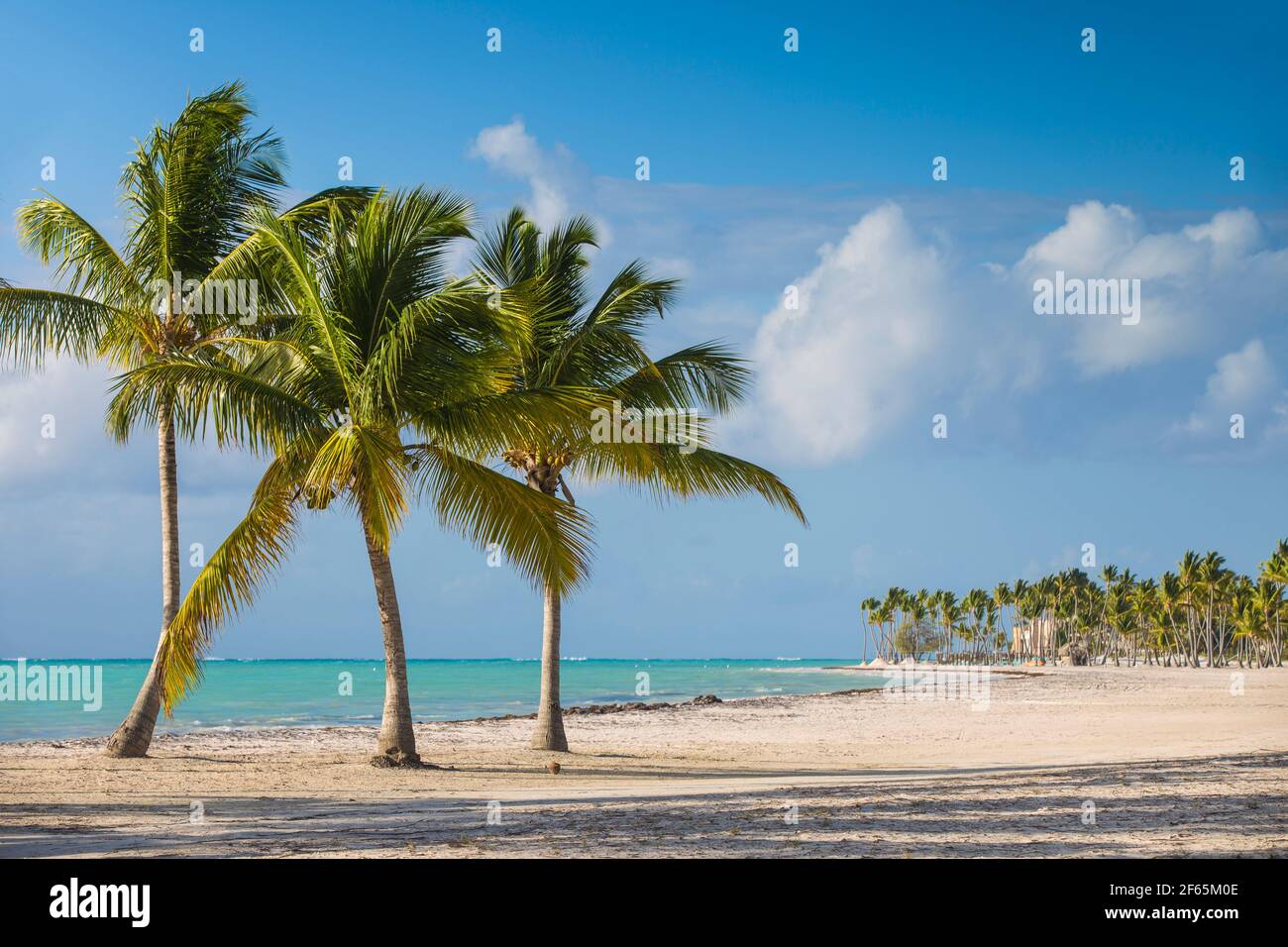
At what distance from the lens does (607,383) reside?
58.7 feet

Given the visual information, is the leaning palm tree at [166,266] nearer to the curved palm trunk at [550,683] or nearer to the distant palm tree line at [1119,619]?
the curved palm trunk at [550,683]

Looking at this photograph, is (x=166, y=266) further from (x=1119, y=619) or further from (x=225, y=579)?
(x=1119, y=619)

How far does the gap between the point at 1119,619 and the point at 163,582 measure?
123 m

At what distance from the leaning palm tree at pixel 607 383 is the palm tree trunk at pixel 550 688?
2cm

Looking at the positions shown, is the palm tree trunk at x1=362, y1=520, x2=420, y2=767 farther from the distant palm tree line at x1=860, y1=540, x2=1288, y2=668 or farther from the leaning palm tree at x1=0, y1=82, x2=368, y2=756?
the distant palm tree line at x1=860, y1=540, x2=1288, y2=668

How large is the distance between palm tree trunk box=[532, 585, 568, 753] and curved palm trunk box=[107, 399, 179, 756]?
582 centimetres

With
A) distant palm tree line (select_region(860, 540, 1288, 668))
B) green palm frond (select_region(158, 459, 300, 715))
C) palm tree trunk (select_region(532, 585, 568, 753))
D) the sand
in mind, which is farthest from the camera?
distant palm tree line (select_region(860, 540, 1288, 668))

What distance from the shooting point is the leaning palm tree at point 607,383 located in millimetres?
A: 17141

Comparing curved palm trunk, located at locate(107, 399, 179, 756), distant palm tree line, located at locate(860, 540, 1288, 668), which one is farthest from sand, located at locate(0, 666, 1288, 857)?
distant palm tree line, located at locate(860, 540, 1288, 668)

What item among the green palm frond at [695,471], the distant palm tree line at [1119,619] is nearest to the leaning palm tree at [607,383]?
the green palm frond at [695,471]

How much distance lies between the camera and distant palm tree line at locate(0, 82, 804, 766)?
13969 millimetres

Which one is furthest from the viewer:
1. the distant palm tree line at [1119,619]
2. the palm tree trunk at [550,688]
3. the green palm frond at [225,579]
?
the distant palm tree line at [1119,619]
